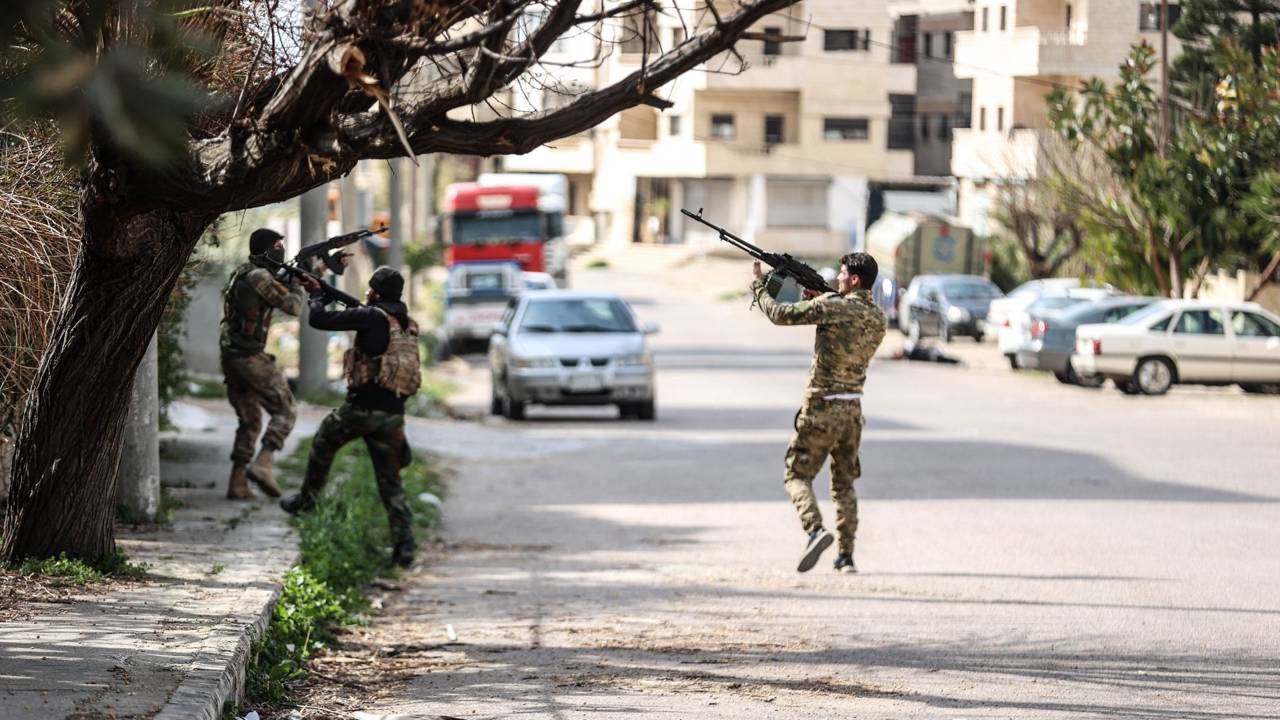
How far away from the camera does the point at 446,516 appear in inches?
570

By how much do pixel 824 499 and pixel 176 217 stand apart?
8.32 meters

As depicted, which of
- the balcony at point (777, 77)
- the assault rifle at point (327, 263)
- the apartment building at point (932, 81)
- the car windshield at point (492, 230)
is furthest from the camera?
the balcony at point (777, 77)

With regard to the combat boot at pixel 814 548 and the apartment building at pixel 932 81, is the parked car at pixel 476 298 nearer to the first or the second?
the combat boot at pixel 814 548

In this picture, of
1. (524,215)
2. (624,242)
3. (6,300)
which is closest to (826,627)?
(6,300)

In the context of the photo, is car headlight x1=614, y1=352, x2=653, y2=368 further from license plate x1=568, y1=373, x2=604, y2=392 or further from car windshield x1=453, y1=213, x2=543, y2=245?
car windshield x1=453, y1=213, x2=543, y2=245

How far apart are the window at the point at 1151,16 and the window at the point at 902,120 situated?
38.9 metres

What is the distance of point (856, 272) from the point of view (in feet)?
35.1

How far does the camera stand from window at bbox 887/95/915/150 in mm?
76875

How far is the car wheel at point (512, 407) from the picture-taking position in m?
23.5

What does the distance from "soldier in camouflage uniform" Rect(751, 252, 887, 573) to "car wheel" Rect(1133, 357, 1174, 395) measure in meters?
18.8

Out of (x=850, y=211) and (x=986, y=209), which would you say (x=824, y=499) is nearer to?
(x=986, y=209)

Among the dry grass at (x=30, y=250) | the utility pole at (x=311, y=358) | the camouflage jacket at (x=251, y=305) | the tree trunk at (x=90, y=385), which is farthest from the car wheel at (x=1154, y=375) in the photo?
the tree trunk at (x=90, y=385)

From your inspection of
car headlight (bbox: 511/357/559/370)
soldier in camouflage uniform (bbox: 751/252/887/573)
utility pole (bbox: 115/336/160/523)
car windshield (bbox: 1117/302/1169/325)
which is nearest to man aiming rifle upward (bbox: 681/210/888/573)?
soldier in camouflage uniform (bbox: 751/252/887/573)

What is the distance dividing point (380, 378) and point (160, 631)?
3.59 meters
